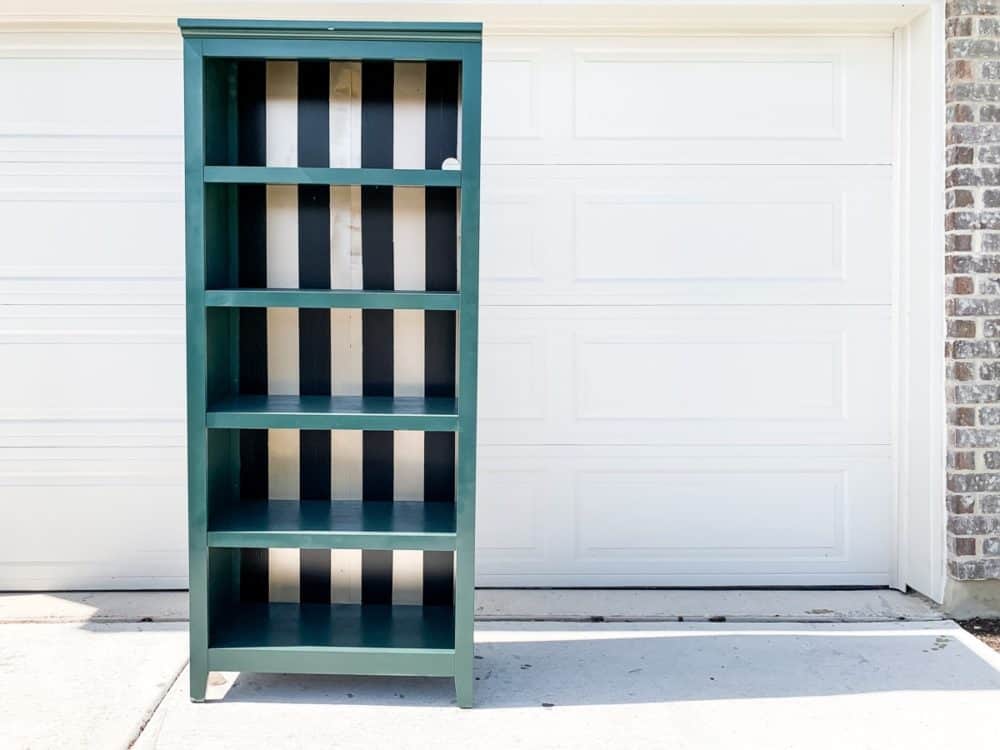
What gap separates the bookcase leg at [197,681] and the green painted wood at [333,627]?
0.26 feet

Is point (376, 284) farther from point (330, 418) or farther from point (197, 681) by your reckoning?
point (197, 681)

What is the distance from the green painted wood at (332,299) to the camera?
304 centimetres

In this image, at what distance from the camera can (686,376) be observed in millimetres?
4223

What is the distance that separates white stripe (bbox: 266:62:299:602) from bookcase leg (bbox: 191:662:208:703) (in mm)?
445

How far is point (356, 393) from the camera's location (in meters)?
3.45

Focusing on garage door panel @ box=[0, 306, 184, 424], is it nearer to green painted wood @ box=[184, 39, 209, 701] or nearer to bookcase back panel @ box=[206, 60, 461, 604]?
bookcase back panel @ box=[206, 60, 461, 604]

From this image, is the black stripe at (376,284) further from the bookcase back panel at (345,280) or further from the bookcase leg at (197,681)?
the bookcase leg at (197,681)

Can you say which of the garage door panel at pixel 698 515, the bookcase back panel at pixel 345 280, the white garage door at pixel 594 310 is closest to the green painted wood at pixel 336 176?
the bookcase back panel at pixel 345 280

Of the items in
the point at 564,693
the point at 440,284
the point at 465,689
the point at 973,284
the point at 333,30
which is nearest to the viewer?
the point at 333,30

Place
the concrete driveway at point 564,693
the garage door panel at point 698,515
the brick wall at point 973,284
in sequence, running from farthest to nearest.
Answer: the garage door panel at point 698,515
the brick wall at point 973,284
the concrete driveway at point 564,693

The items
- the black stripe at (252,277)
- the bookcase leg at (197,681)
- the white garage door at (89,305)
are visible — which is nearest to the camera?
the bookcase leg at (197,681)

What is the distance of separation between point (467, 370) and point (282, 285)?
0.82 metres

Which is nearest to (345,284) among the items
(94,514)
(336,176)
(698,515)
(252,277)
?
(252,277)

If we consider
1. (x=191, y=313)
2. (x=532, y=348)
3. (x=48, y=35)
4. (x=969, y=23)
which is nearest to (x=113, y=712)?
(x=191, y=313)
